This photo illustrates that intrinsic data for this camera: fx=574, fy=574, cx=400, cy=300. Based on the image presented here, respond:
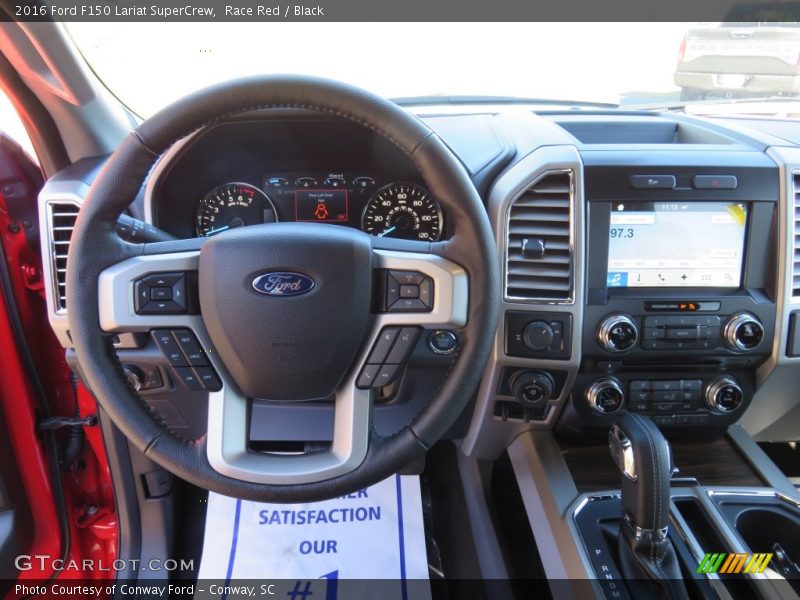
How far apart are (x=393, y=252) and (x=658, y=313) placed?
0.77 m

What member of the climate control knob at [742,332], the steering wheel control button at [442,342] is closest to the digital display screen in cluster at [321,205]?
the steering wheel control button at [442,342]

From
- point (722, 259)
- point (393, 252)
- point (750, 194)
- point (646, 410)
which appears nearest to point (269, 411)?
point (393, 252)

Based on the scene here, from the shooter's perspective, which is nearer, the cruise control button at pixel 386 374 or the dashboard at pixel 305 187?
the cruise control button at pixel 386 374

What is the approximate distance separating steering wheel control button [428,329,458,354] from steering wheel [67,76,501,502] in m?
0.48

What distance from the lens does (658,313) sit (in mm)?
1425

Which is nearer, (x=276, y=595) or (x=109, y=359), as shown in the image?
(x=109, y=359)

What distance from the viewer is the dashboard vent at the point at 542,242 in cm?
136

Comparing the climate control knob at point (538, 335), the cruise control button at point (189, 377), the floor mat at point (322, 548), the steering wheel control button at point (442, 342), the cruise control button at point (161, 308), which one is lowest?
the floor mat at point (322, 548)

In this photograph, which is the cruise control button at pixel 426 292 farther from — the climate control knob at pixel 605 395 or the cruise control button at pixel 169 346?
the climate control knob at pixel 605 395

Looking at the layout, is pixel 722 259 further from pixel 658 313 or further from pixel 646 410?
pixel 646 410

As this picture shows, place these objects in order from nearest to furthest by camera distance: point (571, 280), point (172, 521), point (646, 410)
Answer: point (571, 280)
point (646, 410)
point (172, 521)

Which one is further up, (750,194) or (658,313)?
(750,194)

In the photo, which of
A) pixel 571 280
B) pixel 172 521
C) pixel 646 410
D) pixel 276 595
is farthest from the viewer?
pixel 172 521

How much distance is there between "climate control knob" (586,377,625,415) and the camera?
1480mm
